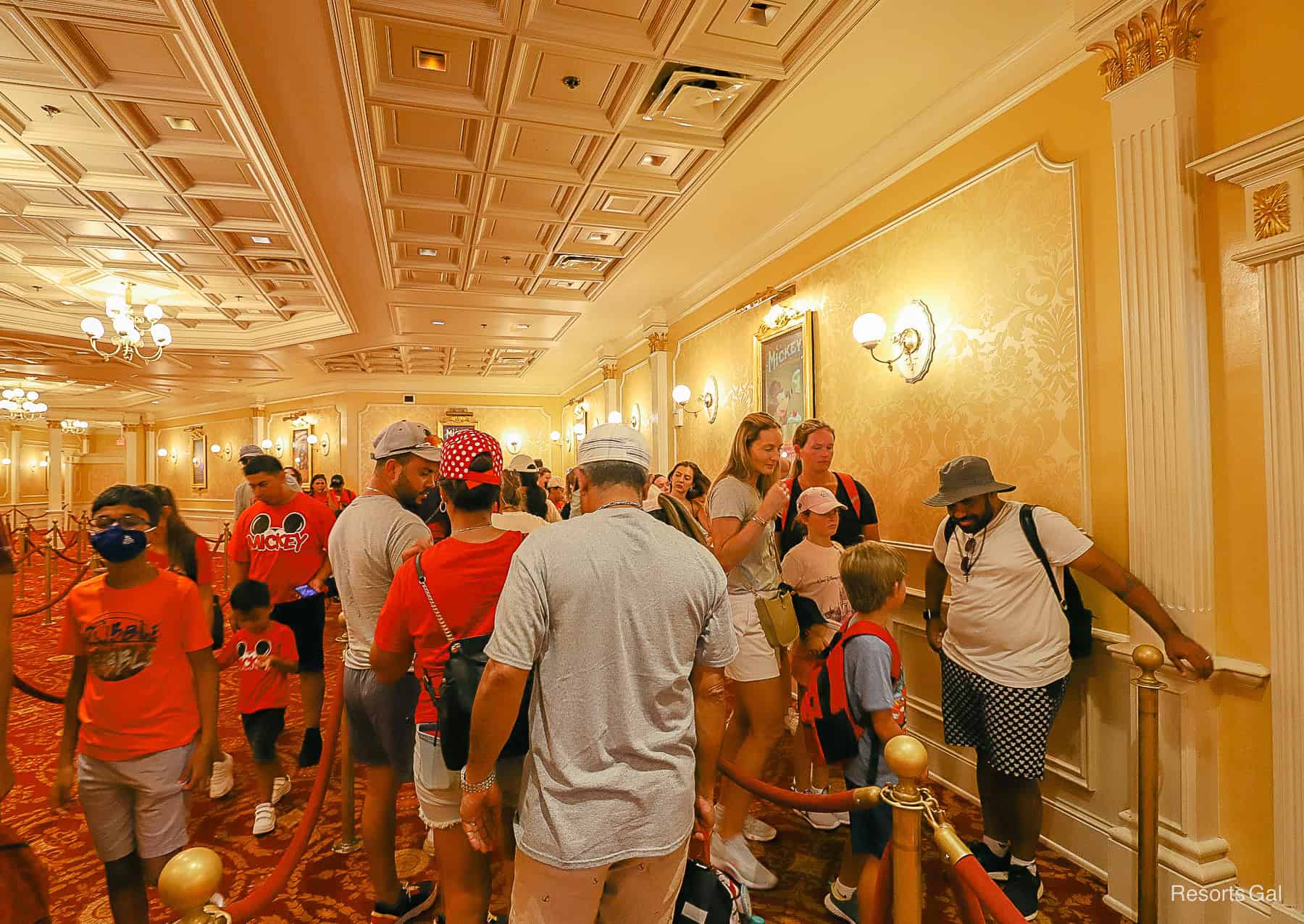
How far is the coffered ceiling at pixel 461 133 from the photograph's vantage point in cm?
334

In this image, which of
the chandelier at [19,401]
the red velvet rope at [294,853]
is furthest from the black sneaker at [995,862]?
the chandelier at [19,401]

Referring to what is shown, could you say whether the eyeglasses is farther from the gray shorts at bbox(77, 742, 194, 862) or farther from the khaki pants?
the khaki pants

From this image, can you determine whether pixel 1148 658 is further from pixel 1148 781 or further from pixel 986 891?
pixel 986 891

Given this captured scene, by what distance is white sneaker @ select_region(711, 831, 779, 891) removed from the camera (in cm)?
273

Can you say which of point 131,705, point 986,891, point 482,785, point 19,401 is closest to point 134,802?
point 131,705

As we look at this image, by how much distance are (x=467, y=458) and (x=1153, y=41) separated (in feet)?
10.2

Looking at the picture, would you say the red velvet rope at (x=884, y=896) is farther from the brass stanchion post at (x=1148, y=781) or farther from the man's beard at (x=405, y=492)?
the man's beard at (x=405, y=492)

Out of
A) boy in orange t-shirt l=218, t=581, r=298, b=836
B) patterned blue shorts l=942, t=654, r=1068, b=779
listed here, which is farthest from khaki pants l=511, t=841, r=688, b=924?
boy in orange t-shirt l=218, t=581, r=298, b=836

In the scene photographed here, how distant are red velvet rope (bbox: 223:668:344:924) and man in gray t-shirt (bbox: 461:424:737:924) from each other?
463mm

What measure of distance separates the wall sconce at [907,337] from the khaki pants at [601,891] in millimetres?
3398


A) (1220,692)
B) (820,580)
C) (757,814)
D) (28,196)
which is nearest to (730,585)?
(820,580)

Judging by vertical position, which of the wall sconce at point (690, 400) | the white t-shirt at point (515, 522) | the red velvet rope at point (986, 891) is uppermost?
the wall sconce at point (690, 400)

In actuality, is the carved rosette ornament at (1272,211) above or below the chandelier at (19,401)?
below

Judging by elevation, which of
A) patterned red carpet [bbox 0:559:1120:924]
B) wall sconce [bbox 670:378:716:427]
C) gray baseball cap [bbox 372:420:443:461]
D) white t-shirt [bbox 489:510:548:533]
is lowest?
patterned red carpet [bbox 0:559:1120:924]
